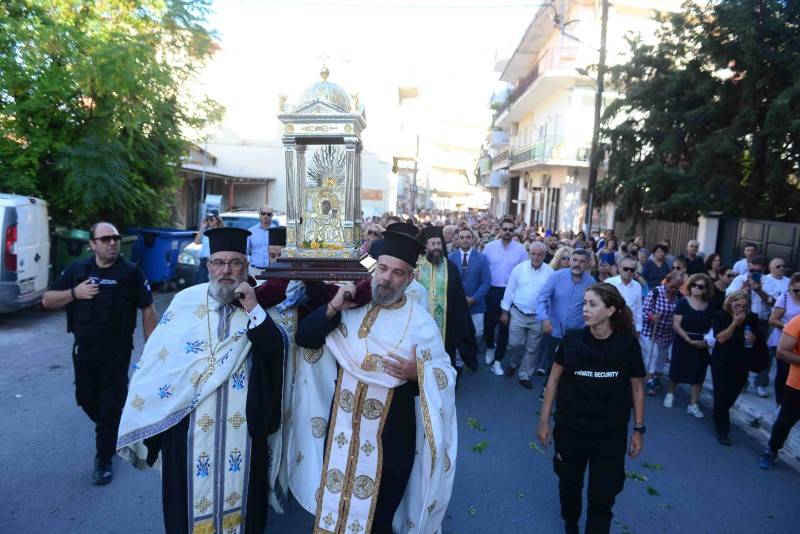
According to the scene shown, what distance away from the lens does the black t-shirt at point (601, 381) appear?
12.2ft

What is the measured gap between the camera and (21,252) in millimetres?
A: 9016


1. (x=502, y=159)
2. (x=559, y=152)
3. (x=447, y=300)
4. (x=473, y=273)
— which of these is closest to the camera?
(x=447, y=300)

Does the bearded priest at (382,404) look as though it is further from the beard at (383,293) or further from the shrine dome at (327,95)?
the shrine dome at (327,95)

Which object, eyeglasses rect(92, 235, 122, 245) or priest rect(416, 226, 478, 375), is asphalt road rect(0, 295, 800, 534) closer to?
priest rect(416, 226, 478, 375)

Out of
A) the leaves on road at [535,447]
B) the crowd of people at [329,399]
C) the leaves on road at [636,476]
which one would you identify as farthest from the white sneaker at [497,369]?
the crowd of people at [329,399]

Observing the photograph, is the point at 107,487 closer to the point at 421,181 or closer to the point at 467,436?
the point at 467,436

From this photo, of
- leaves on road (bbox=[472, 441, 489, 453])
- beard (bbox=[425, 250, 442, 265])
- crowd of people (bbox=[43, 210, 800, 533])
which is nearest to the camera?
crowd of people (bbox=[43, 210, 800, 533])

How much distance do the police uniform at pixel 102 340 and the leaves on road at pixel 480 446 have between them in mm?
2987

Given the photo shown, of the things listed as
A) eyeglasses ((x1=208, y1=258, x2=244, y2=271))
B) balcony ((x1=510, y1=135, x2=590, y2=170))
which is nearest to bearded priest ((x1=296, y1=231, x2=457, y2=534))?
eyeglasses ((x1=208, y1=258, x2=244, y2=271))

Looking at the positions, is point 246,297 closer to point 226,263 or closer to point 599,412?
point 226,263

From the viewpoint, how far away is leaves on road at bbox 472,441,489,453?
5610mm

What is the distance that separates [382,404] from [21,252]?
7.79 metres

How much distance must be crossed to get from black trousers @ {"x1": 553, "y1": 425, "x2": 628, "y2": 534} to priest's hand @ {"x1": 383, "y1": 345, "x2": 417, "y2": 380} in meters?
1.15

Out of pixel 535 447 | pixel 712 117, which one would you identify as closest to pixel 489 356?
pixel 535 447
